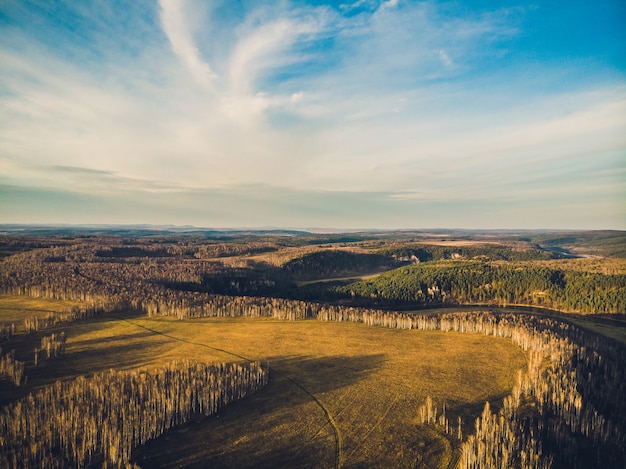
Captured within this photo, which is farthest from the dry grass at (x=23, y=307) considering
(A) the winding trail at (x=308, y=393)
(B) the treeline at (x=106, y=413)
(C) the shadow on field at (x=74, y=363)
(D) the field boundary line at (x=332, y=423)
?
(D) the field boundary line at (x=332, y=423)

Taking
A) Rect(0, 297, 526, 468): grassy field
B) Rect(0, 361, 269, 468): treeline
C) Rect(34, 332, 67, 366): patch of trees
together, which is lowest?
Rect(0, 297, 526, 468): grassy field

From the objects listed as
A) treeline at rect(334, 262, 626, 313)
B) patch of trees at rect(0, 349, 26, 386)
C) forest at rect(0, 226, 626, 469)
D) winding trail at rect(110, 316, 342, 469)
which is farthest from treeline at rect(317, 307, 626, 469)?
treeline at rect(334, 262, 626, 313)

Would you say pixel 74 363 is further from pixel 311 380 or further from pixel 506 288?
pixel 506 288

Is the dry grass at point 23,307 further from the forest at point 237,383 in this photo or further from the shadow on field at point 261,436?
the shadow on field at point 261,436

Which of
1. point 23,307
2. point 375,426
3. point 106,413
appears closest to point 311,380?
point 375,426

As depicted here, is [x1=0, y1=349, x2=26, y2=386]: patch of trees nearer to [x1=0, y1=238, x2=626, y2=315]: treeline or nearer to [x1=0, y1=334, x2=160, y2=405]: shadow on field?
[x1=0, y1=334, x2=160, y2=405]: shadow on field

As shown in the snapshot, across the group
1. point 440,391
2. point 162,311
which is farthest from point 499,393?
point 162,311
